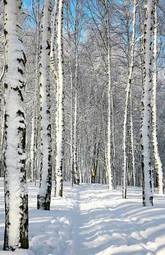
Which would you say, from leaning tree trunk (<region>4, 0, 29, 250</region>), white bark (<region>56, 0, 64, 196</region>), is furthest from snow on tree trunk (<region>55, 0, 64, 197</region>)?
leaning tree trunk (<region>4, 0, 29, 250</region>)

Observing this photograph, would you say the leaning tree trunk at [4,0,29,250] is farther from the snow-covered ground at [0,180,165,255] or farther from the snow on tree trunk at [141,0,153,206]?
the snow on tree trunk at [141,0,153,206]

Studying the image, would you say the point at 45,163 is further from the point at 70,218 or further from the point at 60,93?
the point at 60,93

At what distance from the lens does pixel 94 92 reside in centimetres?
3906

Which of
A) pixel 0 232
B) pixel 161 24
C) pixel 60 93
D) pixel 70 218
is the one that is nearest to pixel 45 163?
pixel 70 218

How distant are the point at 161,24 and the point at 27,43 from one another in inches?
451

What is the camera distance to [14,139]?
6422mm

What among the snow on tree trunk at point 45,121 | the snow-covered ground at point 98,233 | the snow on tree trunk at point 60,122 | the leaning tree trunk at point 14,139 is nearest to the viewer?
the leaning tree trunk at point 14,139

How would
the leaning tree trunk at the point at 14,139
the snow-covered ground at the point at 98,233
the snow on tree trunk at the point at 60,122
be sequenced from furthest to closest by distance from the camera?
the snow on tree trunk at the point at 60,122
the snow-covered ground at the point at 98,233
the leaning tree trunk at the point at 14,139

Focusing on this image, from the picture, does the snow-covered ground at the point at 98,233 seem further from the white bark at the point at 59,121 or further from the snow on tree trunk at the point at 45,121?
the white bark at the point at 59,121

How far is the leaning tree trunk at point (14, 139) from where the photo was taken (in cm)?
627

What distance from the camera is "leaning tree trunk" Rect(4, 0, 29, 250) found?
627 cm

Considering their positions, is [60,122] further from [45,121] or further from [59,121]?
[45,121]

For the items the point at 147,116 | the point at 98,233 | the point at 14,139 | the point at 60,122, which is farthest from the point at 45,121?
the point at 60,122

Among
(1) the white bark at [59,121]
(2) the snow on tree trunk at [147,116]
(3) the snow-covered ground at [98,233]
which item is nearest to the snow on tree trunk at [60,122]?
(1) the white bark at [59,121]
